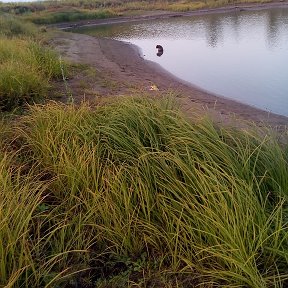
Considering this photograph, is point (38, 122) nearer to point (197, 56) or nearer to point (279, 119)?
point (279, 119)

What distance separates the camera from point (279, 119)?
23.9 ft

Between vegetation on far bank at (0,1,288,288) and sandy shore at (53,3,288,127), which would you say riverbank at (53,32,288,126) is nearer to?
sandy shore at (53,3,288,127)

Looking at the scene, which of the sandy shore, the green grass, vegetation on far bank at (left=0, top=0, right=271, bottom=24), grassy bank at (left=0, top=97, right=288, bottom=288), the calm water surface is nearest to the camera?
grassy bank at (left=0, top=97, right=288, bottom=288)

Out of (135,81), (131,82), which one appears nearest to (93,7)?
(135,81)

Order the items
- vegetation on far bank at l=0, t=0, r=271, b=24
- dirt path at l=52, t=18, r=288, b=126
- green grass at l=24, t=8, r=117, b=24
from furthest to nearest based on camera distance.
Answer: vegetation on far bank at l=0, t=0, r=271, b=24 < green grass at l=24, t=8, r=117, b=24 < dirt path at l=52, t=18, r=288, b=126

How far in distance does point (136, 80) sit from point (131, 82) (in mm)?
645

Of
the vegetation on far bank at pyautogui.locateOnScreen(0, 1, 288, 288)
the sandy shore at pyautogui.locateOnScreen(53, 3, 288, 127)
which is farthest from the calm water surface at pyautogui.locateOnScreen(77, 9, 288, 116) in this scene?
the vegetation on far bank at pyautogui.locateOnScreen(0, 1, 288, 288)

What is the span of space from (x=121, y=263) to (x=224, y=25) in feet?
79.4

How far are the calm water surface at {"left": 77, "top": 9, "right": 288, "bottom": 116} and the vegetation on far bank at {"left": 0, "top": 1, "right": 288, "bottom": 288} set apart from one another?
223 inches

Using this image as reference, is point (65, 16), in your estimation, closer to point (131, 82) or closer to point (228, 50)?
point (228, 50)

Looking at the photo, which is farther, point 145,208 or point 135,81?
point 135,81

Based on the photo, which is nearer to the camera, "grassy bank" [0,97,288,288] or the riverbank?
"grassy bank" [0,97,288,288]

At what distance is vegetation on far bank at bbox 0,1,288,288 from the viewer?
2309 mm

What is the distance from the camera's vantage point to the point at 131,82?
963cm
